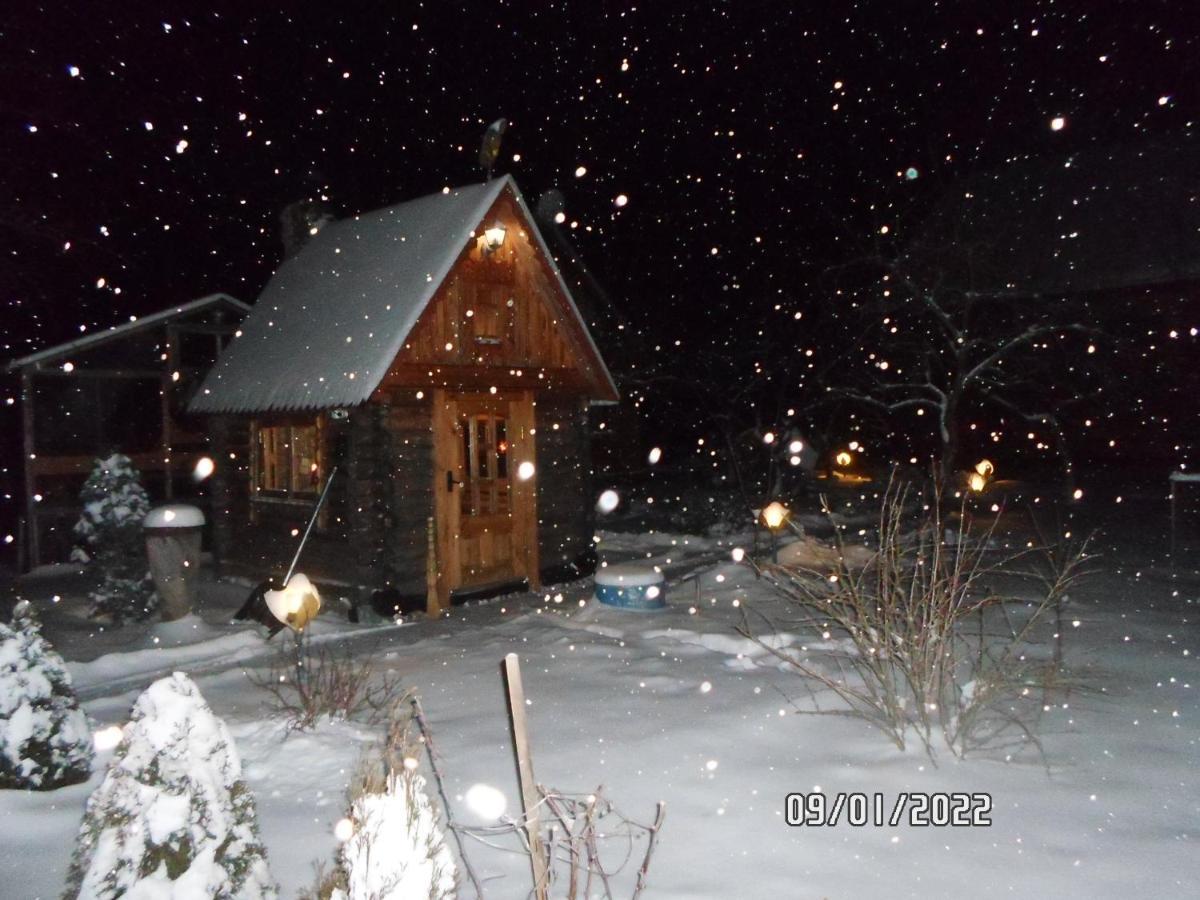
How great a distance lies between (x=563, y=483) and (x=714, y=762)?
7233 mm

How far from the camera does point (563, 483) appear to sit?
507 inches

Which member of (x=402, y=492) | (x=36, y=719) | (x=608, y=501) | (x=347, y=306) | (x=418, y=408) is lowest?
(x=608, y=501)

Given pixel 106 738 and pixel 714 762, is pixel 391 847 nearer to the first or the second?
pixel 714 762

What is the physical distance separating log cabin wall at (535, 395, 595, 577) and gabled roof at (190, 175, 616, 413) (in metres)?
0.92

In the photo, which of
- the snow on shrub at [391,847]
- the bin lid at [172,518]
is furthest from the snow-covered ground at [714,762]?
the snow on shrub at [391,847]

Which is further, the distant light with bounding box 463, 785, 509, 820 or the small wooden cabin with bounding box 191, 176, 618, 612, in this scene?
the small wooden cabin with bounding box 191, 176, 618, 612

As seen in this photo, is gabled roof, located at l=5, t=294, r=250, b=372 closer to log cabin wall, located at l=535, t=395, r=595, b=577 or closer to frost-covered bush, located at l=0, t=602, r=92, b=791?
log cabin wall, located at l=535, t=395, r=595, b=577

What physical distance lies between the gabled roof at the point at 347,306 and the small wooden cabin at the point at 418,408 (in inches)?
1.4

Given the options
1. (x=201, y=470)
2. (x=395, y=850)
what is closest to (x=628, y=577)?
(x=395, y=850)

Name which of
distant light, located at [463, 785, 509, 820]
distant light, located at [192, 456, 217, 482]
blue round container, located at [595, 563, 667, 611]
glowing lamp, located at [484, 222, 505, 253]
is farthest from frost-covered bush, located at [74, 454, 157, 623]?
distant light, located at [463, 785, 509, 820]

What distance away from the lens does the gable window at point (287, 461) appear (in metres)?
11.6

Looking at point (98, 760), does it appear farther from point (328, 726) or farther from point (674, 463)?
point (674, 463)

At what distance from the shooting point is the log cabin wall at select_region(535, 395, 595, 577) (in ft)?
41.1

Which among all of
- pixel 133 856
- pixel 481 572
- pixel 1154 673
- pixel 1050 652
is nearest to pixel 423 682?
pixel 481 572
